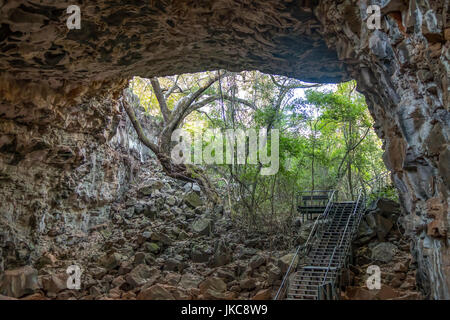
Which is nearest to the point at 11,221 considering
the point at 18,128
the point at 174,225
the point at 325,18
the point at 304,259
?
the point at 18,128

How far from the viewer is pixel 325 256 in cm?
874

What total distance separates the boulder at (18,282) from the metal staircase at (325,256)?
5.54 meters

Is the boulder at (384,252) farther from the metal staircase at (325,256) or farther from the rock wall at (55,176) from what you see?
the rock wall at (55,176)

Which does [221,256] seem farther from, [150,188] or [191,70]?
[150,188]

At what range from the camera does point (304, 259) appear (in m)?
8.59

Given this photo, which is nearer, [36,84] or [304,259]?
[36,84]

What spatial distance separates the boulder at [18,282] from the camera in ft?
25.0

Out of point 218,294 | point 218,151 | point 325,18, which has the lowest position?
point 218,294

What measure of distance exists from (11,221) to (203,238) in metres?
5.21

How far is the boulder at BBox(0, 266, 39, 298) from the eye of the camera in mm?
7633

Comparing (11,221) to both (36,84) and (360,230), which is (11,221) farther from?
(360,230)

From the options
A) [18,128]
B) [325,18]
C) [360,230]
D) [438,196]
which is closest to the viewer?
[438,196]

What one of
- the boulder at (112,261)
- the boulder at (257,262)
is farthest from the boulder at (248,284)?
the boulder at (112,261)

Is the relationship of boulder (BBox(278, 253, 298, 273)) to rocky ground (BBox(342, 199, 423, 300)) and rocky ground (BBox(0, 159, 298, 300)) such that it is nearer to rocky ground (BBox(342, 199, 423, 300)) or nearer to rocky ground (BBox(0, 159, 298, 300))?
rocky ground (BBox(0, 159, 298, 300))
